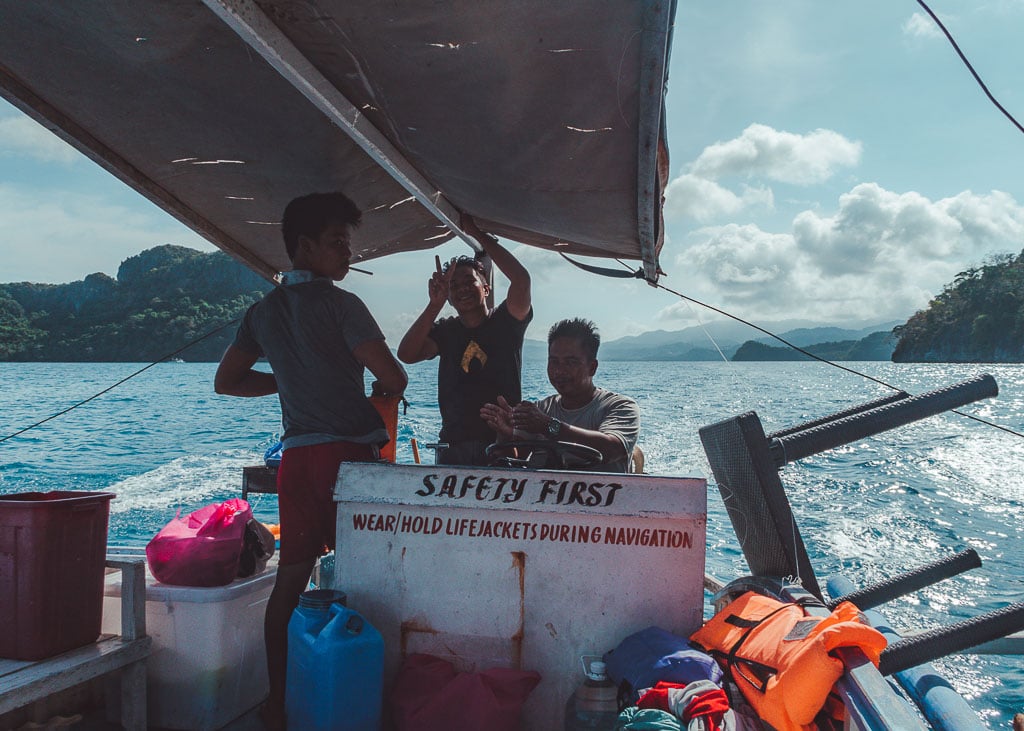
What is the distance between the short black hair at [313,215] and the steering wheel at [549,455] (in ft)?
3.82

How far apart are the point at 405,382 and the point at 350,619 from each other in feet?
3.27

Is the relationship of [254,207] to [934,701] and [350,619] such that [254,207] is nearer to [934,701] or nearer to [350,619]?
[350,619]

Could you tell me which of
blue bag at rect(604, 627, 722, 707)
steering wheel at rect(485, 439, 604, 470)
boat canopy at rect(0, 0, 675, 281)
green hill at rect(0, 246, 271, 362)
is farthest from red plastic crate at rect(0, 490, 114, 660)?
green hill at rect(0, 246, 271, 362)

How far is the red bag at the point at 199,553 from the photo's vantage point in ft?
9.75

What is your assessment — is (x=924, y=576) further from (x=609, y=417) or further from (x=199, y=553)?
(x=199, y=553)

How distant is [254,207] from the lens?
13.7 feet

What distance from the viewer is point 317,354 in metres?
2.83

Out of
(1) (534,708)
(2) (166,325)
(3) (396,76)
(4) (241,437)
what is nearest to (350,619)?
(1) (534,708)

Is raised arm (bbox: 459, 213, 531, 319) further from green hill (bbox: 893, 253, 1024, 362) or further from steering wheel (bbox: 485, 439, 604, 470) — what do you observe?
green hill (bbox: 893, 253, 1024, 362)

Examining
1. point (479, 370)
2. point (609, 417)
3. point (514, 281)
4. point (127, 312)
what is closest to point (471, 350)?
point (479, 370)

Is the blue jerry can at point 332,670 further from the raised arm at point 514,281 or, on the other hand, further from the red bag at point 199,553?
the raised arm at point 514,281

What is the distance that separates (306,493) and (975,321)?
5028 inches

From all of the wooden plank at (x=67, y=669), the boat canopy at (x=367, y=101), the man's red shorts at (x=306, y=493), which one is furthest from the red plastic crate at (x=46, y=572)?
the boat canopy at (x=367, y=101)

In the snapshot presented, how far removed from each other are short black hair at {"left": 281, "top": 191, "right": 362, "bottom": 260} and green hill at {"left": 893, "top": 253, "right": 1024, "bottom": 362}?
124m
